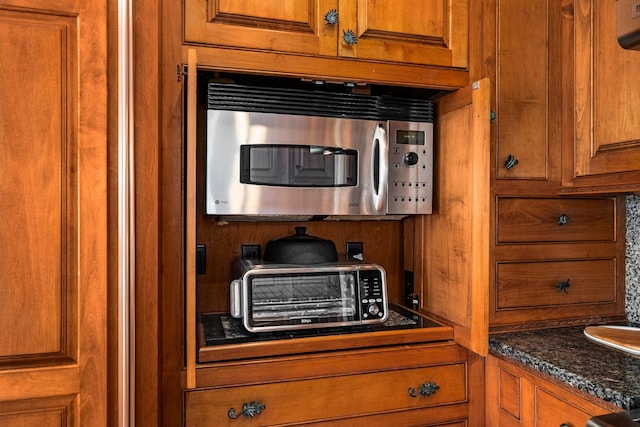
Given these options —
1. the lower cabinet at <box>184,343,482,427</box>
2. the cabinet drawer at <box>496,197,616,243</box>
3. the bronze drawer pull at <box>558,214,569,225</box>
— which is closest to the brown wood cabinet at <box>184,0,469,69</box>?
the cabinet drawer at <box>496,197,616,243</box>

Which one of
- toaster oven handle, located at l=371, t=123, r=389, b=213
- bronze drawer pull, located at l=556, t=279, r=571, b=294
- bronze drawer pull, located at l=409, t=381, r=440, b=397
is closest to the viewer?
bronze drawer pull, located at l=409, t=381, r=440, b=397

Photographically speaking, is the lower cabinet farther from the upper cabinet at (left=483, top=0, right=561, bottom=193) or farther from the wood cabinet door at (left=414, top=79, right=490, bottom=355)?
the upper cabinet at (left=483, top=0, right=561, bottom=193)

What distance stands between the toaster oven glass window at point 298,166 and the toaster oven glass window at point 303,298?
28cm

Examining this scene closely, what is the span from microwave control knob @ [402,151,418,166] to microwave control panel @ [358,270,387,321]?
370 mm

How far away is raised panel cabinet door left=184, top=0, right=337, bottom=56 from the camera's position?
4.05 ft

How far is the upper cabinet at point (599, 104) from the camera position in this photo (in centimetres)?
131

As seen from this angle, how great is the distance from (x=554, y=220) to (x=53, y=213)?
1.50m

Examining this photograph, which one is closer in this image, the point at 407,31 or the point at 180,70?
the point at 180,70

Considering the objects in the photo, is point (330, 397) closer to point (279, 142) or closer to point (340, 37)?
point (279, 142)

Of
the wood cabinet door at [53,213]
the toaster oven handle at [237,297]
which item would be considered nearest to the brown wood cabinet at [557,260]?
the toaster oven handle at [237,297]

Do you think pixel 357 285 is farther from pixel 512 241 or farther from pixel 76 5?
pixel 76 5

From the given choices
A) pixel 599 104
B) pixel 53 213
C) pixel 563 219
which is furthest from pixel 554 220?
pixel 53 213

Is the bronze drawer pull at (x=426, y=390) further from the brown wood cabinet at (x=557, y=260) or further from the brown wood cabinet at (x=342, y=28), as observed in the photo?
the brown wood cabinet at (x=342, y=28)

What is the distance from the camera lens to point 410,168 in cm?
149
